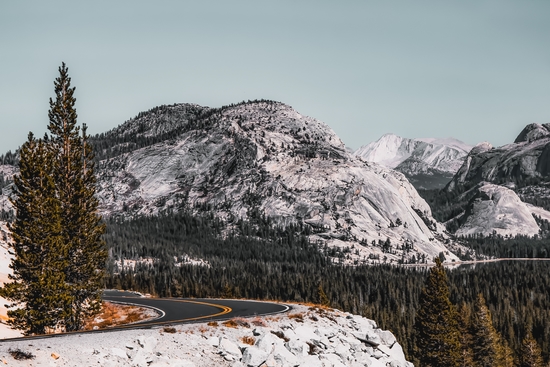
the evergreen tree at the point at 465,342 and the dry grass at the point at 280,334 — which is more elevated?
the dry grass at the point at 280,334

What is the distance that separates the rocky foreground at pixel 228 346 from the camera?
21.6 meters

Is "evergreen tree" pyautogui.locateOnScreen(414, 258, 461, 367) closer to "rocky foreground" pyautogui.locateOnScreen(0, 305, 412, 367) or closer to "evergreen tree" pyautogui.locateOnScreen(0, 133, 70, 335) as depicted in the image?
"rocky foreground" pyautogui.locateOnScreen(0, 305, 412, 367)

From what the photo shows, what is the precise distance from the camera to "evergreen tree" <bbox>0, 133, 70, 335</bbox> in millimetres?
39344

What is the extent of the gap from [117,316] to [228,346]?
31038 mm

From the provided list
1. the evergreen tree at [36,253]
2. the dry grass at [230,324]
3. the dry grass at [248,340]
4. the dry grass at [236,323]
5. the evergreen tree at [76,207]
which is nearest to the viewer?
the dry grass at [248,340]

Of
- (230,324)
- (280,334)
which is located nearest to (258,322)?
(280,334)

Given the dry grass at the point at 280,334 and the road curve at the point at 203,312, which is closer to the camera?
the dry grass at the point at 280,334

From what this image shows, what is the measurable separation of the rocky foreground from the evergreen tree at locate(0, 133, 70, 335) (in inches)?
621

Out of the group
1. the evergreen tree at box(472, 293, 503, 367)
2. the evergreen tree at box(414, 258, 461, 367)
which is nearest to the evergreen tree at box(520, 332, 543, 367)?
the evergreen tree at box(472, 293, 503, 367)

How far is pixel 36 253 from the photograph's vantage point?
40.6m

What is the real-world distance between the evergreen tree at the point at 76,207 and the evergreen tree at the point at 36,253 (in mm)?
3699

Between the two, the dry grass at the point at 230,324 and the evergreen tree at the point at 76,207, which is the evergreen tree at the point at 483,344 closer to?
the evergreen tree at the point at 76,207

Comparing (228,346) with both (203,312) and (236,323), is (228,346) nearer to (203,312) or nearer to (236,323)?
(236,323)

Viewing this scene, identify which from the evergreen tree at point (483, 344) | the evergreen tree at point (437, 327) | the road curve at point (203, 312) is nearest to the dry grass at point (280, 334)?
the road curve at point (203, 312)
